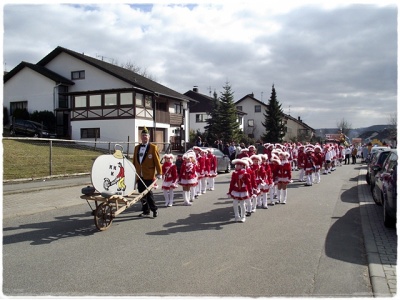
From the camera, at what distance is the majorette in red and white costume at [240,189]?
311 inches

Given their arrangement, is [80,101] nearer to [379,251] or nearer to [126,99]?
[126,99]

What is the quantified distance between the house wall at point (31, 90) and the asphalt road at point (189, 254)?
28825 mm

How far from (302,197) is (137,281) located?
8.22 metres

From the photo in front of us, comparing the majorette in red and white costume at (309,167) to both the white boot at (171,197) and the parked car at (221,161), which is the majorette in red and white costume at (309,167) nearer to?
the parked car at (221,161)

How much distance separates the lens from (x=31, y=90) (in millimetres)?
35219

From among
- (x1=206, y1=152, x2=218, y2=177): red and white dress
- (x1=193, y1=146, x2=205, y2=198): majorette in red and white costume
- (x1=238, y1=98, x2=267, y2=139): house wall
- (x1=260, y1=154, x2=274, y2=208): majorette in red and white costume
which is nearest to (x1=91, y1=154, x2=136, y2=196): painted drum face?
(x1=260, y1=154, x2=274, y2=208): majorette in red and white costume

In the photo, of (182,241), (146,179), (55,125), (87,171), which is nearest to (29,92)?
(55,125)

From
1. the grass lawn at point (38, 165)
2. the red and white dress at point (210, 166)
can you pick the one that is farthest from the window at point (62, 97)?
the red and white dress at point (210, 166)

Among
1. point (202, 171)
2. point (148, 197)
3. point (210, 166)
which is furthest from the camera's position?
point (210, 166)

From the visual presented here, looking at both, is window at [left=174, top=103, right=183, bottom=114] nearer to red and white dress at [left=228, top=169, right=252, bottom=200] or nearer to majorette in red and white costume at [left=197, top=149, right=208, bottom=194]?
majorette in red and white costume at [left=197, top=149, right=208, bottom=194]

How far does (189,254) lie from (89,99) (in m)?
30.1

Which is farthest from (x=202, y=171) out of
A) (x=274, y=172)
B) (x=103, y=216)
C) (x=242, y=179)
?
(x=103, y=216)

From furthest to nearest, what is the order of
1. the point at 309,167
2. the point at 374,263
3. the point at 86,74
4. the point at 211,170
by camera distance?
the point at 86,74 → the point at 309,167 → the point at 211,170 → the point at 374,263

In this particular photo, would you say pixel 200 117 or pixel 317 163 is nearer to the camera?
pixel 317 163
